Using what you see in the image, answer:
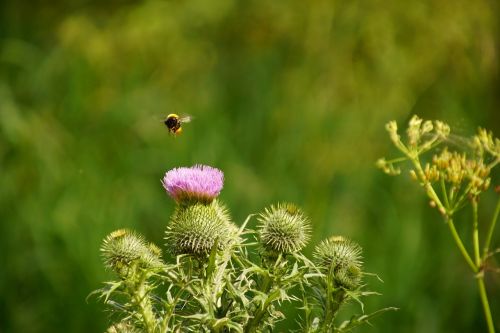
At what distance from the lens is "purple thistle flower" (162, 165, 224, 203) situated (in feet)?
7.09

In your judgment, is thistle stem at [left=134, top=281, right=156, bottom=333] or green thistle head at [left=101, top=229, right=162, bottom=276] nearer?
thistle stem at [left=134, top=281, right=156, bottom=333]

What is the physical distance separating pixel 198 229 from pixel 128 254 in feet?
0.57

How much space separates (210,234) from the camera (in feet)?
6.93

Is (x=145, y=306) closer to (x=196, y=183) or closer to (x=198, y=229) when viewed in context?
(x=198, y=229)

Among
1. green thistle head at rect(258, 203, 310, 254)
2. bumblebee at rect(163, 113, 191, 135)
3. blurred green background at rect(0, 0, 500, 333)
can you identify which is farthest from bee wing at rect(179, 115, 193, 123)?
blurred green background at rect(0, 0, 500, 333)

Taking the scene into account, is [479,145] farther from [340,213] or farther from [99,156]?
[99,156]

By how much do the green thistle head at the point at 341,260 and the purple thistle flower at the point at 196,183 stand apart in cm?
27

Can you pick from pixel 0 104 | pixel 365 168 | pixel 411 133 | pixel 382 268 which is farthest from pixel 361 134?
pixel 411 133

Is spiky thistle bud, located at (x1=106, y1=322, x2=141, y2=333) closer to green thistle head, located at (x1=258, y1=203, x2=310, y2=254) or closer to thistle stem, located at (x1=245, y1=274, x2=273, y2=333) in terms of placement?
thistle stem, located at (x1=245, y1=274, x2=273, y2=333)

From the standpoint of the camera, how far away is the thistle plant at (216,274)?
5.95 feet

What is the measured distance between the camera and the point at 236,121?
5.86m

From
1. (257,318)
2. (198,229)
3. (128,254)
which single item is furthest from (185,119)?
(257,318)

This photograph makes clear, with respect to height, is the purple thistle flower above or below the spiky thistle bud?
above

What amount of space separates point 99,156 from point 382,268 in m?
1.93
